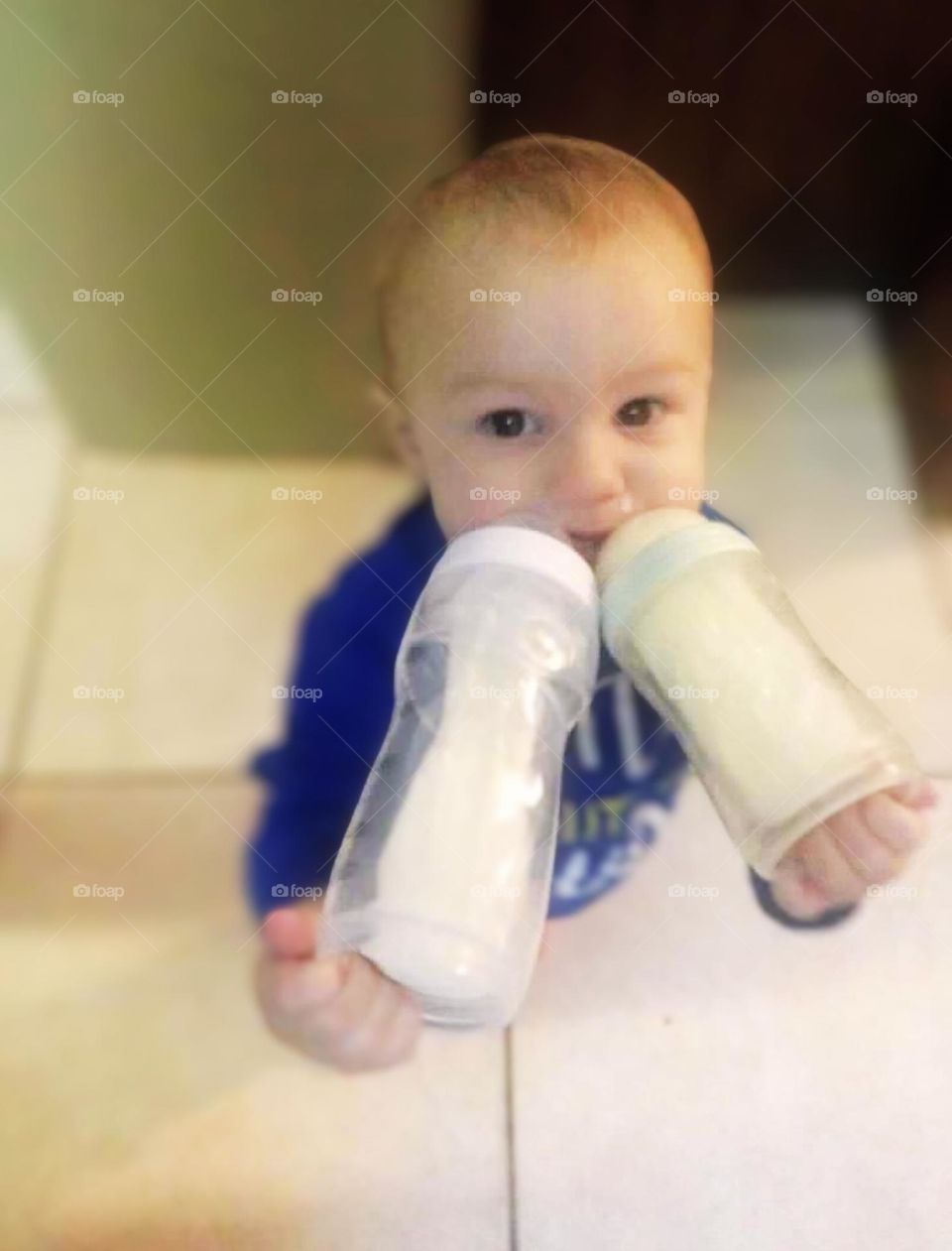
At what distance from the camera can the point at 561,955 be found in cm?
47

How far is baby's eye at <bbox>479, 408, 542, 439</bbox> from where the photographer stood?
1.57ft

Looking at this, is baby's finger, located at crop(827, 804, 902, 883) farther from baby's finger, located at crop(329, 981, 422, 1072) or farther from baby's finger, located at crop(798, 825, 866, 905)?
baby's finger, located at crop(329, 981, 422, 1072)

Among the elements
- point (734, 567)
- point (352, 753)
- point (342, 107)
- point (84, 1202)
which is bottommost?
point (84, 1202)

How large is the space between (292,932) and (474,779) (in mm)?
137

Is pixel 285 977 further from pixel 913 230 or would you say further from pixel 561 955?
→ pixel 913 230

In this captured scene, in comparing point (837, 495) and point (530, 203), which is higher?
point (530, 203)

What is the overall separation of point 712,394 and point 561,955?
32 cm

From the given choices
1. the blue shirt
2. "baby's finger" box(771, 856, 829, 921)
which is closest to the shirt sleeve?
the blue shirt

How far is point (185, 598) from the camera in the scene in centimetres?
54

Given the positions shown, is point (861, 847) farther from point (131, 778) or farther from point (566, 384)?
point (131, 778)

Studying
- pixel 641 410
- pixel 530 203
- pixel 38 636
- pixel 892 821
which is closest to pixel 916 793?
pixel 892 821

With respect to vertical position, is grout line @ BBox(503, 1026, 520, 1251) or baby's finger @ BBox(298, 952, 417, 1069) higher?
baby's finger @ BBox(298, 952, 417, 1069)

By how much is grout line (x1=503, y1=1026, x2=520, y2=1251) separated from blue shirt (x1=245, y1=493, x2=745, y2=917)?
7cm

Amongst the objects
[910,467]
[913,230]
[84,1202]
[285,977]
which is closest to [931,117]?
[913,230]
